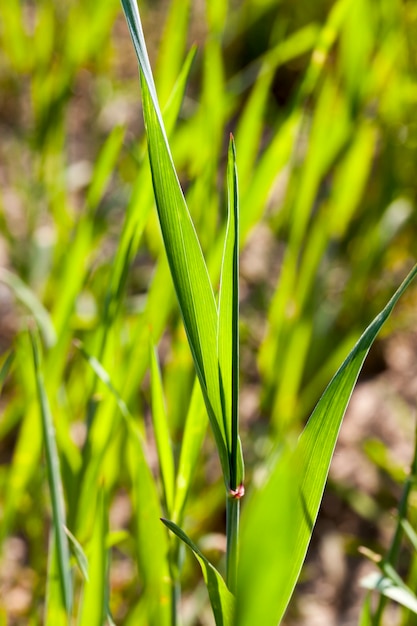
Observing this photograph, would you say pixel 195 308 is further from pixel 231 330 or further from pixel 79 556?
pixel 79 556

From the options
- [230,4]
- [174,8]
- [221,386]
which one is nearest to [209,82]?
[174,8]

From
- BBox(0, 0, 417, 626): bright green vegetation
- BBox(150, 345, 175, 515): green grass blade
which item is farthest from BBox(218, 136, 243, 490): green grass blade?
BBox(150, 345, 175, 515): green grass blade

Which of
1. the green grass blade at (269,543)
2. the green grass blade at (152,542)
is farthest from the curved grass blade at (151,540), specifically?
the green grass blade at (269,543)

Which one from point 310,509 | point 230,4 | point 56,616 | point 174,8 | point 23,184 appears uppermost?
point 230,4

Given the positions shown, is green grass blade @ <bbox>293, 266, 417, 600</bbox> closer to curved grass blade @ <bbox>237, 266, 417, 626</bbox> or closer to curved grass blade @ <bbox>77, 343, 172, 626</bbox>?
curved grass blade @ <bbox>237, 266, 417, 626</bbox>

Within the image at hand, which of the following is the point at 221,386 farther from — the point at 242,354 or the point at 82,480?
the point at 242,354

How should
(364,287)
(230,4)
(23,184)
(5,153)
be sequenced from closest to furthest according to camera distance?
(364,287) → (23,184) → (5,153) → (230,4)

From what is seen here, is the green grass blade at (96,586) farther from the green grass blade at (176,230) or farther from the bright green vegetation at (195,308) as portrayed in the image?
the green grass blade at (176,230)

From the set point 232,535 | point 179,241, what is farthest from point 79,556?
point 179,241
